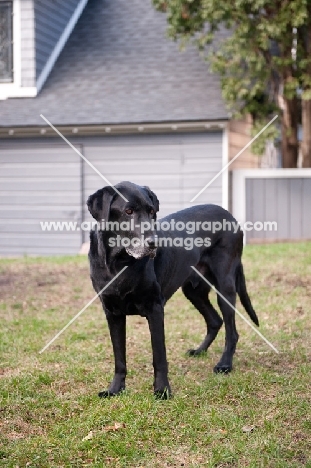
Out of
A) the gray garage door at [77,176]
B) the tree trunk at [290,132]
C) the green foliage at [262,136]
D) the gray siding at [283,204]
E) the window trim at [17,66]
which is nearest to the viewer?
the green foliage at [262,136]

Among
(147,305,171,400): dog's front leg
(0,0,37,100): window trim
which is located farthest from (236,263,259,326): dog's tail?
(0,0,37,100): window trim

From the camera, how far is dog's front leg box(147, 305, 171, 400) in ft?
17.4

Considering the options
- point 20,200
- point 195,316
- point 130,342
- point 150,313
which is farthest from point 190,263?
point 20,200

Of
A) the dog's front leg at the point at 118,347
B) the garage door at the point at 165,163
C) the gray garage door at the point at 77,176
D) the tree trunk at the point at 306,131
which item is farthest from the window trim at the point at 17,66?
the dog's front leg at the point at 118,347

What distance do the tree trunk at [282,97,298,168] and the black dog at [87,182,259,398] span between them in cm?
1016

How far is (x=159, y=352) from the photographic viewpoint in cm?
535

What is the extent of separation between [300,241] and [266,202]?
1.11 m

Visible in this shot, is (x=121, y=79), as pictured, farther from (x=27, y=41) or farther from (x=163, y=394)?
(x=163, y=394)

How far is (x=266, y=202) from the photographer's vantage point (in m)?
16.1

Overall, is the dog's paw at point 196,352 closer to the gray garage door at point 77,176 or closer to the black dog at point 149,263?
the black dog at point 149,263

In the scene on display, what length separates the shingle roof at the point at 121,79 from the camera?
51.4ft

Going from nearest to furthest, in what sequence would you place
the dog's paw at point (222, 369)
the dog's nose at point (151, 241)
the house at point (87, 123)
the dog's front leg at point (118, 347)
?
the dog's nose at point (151, 241), the dog's front leg at point (118, 347), the dog's paw at point (222, 369), the house at point (87, 123)

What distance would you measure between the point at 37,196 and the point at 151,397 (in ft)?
38.7

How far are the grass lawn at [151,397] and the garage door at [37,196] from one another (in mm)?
7193
